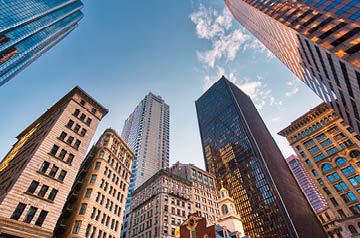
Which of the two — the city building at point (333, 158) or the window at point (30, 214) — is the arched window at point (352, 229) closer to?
the city building at point (333, 158)

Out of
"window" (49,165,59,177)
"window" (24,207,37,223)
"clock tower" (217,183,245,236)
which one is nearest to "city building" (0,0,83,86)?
"window" (49,165,59,177)

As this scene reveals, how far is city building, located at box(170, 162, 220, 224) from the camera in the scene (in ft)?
239

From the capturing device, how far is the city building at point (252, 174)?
3986 inches

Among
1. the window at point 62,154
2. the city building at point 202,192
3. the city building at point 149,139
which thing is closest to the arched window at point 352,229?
the city building at point 202,192

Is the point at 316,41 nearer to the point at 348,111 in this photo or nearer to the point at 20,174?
the point at 348,111

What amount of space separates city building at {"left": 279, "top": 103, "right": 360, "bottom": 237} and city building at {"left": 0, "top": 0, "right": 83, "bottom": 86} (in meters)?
122

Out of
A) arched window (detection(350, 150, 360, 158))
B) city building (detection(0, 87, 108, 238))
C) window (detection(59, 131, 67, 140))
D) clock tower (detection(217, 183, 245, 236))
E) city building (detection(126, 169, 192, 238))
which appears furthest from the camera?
A: city building (detection(126, 169, 192, 238))

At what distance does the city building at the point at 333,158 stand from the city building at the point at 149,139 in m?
79.7

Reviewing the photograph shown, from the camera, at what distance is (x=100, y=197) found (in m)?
41.4

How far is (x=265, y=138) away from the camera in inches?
5974

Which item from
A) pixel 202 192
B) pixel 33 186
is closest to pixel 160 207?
pixel 202 192

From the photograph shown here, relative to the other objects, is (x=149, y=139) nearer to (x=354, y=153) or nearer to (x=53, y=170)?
(x=53, y=170)

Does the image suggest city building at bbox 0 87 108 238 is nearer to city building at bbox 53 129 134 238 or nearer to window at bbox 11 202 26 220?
window at bbox 11 202 26 220

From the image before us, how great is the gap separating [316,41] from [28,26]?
4943 inches
